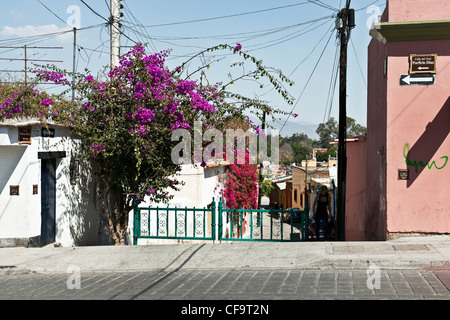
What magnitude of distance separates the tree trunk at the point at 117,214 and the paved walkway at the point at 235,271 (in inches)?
52.9

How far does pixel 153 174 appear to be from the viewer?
10867 millimetres

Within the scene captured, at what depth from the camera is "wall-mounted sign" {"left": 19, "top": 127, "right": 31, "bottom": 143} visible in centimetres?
973

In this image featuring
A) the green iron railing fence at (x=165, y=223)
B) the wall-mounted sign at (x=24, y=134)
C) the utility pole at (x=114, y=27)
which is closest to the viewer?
the wall-mounted sign at (x=24, y=134)

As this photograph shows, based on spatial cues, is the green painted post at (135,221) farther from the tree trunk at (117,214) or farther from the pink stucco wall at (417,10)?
the pink stucco wall at (417,10)

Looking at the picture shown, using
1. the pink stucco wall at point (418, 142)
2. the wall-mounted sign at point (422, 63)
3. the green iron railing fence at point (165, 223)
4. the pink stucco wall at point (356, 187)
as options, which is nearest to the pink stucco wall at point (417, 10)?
the pink stucco wall at point (418, 142)

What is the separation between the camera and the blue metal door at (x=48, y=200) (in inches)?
411

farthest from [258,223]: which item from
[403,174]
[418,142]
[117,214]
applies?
[418,142]

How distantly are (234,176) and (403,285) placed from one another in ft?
53.2

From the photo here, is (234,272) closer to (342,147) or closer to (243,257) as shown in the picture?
(243,257)

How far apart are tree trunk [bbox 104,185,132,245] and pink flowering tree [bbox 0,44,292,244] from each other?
498 millimetres

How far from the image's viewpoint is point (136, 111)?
397 inches

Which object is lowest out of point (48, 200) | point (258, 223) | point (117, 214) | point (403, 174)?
point (258, 223)

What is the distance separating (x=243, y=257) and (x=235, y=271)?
0.79m

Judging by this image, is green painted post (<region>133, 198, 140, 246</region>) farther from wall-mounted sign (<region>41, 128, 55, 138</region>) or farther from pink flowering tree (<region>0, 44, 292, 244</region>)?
wall-mounted sign (<region>41, 128, 55, 138</region>)
